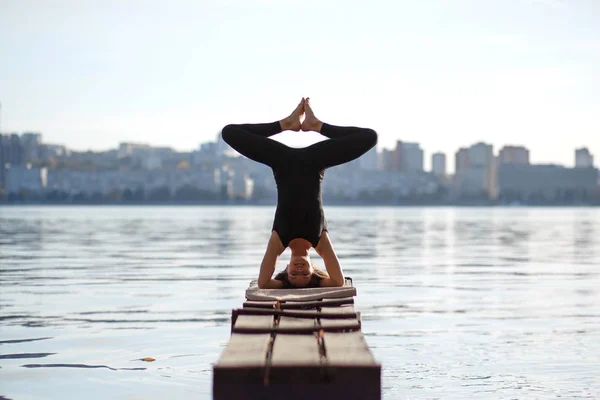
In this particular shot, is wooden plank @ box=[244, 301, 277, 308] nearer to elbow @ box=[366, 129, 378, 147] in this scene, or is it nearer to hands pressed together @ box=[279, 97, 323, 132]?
elbow @ box=[366, 129, 378, 147]

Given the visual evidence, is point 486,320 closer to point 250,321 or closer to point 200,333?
point 200,333

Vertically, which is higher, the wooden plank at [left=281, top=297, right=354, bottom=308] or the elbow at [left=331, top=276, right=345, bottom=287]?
the elbow at [left=331, top=276, right=345, bottom=287]

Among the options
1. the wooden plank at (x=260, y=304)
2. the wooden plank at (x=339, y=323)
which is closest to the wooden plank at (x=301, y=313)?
the wooden plank at (x=339, y=323)

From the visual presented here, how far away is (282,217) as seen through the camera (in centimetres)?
1184

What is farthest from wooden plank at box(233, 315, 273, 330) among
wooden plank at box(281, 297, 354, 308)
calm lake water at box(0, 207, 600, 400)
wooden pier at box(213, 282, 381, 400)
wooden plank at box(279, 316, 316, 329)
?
calm lake water at box(0, 207, 600, 400)

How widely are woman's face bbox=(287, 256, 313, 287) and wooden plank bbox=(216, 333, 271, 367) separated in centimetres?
332

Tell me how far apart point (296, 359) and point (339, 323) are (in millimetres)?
1584

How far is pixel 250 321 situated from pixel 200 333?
26.3ft

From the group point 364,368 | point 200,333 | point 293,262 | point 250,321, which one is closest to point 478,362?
point 293,262

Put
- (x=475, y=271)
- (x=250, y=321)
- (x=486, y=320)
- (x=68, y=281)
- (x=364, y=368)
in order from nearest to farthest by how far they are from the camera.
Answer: (x=364, y=368) < (x=250, y=321) < (x=486, y=320) < (x=68, y=281) < (x=475, y=271)

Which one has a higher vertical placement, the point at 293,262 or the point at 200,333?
the point at 293,262

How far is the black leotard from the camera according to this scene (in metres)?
11.8

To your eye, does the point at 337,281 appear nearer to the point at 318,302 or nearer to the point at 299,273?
the point at 299,273

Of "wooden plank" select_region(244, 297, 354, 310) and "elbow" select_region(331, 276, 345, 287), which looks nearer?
"wooden plank" select_region(244, 297, 354, 310)
